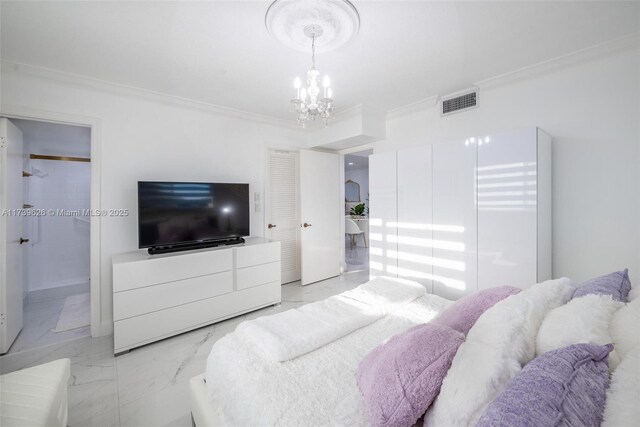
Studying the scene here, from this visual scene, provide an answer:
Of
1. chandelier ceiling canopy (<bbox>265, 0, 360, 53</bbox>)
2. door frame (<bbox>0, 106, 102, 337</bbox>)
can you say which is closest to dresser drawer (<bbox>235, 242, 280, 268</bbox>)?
door frame (<bbox>0, 106, 102, 337</bbox>)

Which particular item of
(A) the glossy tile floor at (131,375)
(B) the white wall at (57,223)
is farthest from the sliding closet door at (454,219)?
(B) the white wall at (57,223)

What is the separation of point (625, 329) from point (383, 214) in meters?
2.30

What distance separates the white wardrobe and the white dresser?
1.45 m

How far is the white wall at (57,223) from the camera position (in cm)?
366

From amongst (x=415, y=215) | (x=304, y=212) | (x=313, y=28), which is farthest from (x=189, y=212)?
(x=415, y=215)

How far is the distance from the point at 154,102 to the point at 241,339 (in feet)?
9.12

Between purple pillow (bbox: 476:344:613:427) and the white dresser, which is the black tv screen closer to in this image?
the white dresser

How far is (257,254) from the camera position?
121 inches

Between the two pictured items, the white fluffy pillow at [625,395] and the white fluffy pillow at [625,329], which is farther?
the white fluffy pillow at [625,329]

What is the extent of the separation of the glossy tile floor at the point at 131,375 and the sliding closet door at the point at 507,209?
101 inches

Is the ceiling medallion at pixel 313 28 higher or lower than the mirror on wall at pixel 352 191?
higher

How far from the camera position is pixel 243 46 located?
204cm

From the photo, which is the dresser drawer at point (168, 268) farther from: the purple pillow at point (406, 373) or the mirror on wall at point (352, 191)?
the mirror on wall at point (352, 191)

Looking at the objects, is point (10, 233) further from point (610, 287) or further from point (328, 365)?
point (610, 287)
